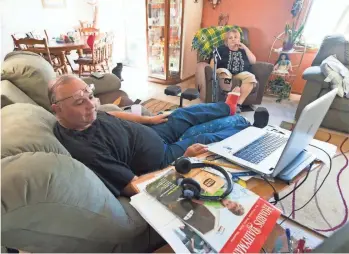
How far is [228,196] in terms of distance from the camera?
2.35 feet

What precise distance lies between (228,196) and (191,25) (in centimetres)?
372

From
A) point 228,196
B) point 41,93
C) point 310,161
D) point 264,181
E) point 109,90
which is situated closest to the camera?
point 228,196

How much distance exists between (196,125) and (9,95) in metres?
1.10

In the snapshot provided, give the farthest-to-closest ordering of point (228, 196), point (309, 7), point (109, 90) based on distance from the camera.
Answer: point (309, 7)
point (109, 90)
point (228, 196)

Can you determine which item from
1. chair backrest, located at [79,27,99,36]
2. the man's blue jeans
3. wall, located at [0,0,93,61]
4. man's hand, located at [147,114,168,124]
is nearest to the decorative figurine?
the man's blue jeans

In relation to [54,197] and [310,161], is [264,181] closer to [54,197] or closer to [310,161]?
[310,161]

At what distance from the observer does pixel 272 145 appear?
106cm

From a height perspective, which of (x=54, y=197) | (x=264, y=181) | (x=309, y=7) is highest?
(x=309, y=7)

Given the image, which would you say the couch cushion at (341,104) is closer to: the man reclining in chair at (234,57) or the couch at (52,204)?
the man reclining in chair at (234,57)

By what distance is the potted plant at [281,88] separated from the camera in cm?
331

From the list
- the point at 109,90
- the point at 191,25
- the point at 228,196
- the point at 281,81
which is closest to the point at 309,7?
the point at 281,81

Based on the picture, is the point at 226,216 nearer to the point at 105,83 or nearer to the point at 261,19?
the point at 105,83

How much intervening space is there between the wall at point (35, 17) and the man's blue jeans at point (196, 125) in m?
3.34

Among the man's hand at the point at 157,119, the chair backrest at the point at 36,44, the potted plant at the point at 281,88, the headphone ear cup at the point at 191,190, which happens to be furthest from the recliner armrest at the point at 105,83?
the potted plant at the point at 281,88
